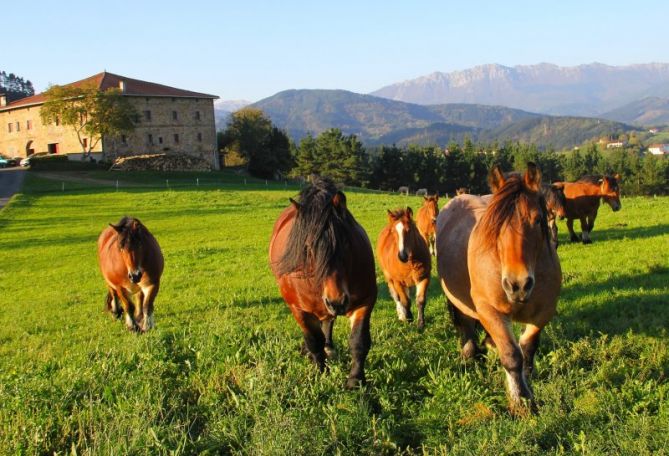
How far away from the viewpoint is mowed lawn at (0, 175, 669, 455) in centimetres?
451

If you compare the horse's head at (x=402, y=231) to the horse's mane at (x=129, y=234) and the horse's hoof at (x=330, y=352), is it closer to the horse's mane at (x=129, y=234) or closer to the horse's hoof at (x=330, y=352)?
the horse's hoof at (x=330, y=352)

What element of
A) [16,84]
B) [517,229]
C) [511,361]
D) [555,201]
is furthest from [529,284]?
[16,84]

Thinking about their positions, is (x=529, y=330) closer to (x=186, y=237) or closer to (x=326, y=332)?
(x=326, y=332)

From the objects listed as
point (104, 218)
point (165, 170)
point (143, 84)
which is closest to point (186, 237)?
point (104, 218)

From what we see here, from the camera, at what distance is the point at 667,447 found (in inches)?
159

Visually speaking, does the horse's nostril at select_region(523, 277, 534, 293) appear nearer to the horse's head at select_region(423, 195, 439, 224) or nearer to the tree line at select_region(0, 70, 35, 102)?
the horse's head at select_region(423, 195, 439, 224)

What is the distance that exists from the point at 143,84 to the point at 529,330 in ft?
276

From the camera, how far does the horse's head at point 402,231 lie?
9000mm

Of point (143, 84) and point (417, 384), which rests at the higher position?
point (143, 84)

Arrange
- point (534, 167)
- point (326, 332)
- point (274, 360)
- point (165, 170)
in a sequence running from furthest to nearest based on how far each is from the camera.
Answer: point (165, 170) → point (326, 332) → point (274, 360) → point (534, 167)

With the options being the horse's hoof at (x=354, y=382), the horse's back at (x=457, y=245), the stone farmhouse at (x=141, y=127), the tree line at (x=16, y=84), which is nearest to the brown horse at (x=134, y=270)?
the horse's hoof at (x=354, y=382)

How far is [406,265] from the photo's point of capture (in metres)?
9.24

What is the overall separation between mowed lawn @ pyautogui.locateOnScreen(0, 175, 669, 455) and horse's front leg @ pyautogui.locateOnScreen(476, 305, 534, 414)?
0.17 m

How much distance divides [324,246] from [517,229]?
1929 mm
